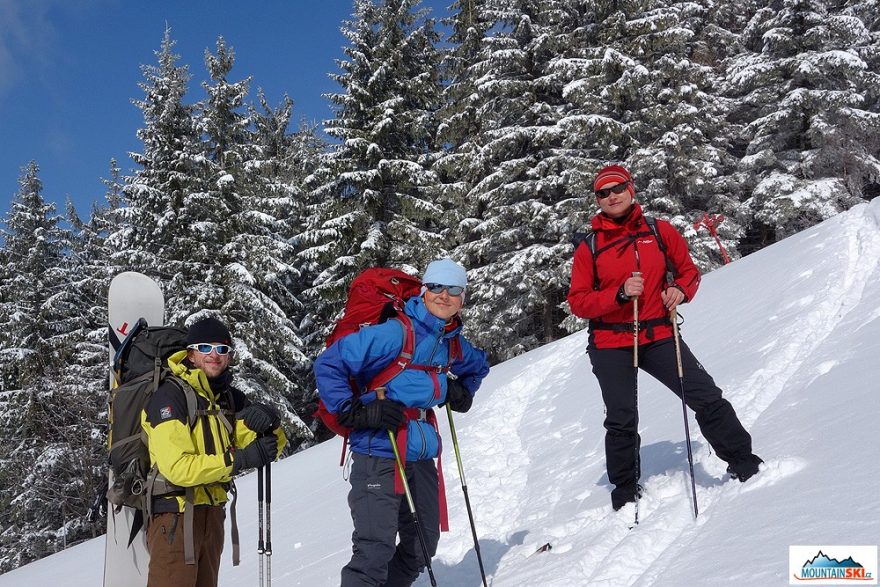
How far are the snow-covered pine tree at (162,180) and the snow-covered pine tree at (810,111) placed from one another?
56.3ft

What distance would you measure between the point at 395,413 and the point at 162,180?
1720 cm

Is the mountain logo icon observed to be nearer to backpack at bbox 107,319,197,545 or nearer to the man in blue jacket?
the man in blue jacket

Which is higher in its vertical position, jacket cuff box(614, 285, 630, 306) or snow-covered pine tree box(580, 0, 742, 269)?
snow-covered pine tree box(580, 0, 742, 269)

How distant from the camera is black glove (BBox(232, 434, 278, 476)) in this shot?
12.5ft

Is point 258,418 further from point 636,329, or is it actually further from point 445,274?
point 636,329

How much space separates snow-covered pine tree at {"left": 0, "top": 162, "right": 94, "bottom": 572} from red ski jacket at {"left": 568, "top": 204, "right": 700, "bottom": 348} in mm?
20361

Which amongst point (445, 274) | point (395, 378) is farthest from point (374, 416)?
point (445, 274)

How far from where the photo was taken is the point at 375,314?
3652 millimetres

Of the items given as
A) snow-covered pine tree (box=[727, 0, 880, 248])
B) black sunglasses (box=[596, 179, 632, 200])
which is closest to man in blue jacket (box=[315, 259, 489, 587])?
black sunglasses (box=[596, 179, 632, 200])

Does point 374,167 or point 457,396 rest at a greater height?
point 374,167

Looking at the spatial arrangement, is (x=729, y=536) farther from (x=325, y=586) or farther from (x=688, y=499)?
(x=325, y=586)

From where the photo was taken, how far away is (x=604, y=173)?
4.27 m

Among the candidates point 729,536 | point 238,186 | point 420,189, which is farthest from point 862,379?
point 238,186

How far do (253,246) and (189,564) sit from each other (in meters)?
15.8
